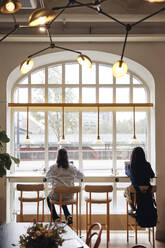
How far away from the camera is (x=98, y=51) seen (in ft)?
15.3

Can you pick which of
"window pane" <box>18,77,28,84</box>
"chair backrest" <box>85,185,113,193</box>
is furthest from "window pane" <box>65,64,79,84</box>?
"chair backrest" <box>85,185,113,193</box>

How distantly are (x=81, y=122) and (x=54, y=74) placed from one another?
1085 mm

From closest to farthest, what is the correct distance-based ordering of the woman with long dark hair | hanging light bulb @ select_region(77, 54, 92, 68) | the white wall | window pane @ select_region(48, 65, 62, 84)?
hanging light bulb @ select_region(77, 54, 92, 68) → the woman with long dark hair → the white wall → window pane @ select_region(48, 65, 62, 84)

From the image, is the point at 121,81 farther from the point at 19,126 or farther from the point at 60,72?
the point at 19,126

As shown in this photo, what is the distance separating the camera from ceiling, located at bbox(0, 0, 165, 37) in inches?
159

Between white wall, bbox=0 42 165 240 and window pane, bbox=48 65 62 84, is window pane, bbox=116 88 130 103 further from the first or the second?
window pane, bbox=48 65 62 84

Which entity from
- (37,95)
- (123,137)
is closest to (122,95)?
(123,137)

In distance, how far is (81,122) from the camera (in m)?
5.24

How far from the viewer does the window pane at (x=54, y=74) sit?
5305mm

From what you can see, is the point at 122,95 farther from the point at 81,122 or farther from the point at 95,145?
the point at 95,145

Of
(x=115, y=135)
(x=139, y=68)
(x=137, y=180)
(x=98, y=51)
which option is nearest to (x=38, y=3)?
(x=98, y=51)

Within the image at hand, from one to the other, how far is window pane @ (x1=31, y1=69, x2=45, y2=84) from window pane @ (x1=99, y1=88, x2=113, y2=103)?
1.16m

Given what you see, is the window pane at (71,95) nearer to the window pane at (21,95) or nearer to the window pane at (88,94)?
the window pane at (88,94)

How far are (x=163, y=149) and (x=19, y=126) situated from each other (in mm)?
2713
